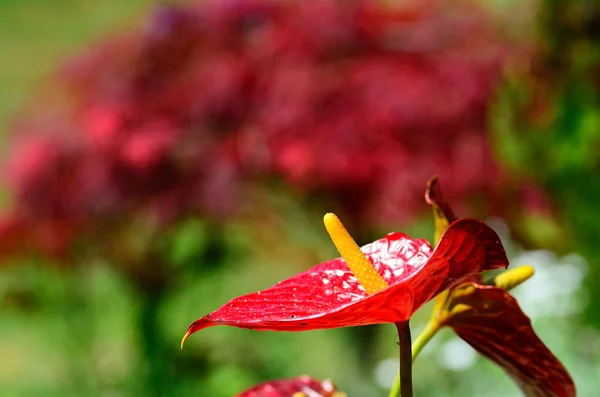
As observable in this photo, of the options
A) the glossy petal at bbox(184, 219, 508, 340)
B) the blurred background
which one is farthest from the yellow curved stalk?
the blurred background

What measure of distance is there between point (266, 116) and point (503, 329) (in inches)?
59.9

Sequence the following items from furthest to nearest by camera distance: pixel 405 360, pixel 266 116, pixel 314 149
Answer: pixel 266 116, pixel 314 149, pixel 405 360

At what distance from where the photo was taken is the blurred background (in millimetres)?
1881

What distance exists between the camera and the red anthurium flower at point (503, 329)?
0.45 m

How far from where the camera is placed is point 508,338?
0.46 meters

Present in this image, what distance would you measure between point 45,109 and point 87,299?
103cm

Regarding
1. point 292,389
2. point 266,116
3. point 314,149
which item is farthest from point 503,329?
point 266,116

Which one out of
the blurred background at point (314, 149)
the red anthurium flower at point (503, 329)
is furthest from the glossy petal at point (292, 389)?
the blurred background at point (314, 149)

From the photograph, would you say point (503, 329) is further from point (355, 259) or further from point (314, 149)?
point (314, 149)

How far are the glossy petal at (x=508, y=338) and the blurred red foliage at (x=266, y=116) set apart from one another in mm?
1343

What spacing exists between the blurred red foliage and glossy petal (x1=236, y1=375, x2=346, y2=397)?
1301mm

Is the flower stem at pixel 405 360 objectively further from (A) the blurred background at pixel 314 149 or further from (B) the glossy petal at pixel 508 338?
(A) the blurred background at pixel 314 149

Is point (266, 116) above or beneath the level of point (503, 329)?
above

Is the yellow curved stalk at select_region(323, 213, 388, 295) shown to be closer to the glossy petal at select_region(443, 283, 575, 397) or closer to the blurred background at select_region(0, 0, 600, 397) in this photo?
the glossy petal at select_region(443, 283, 575, 397)
